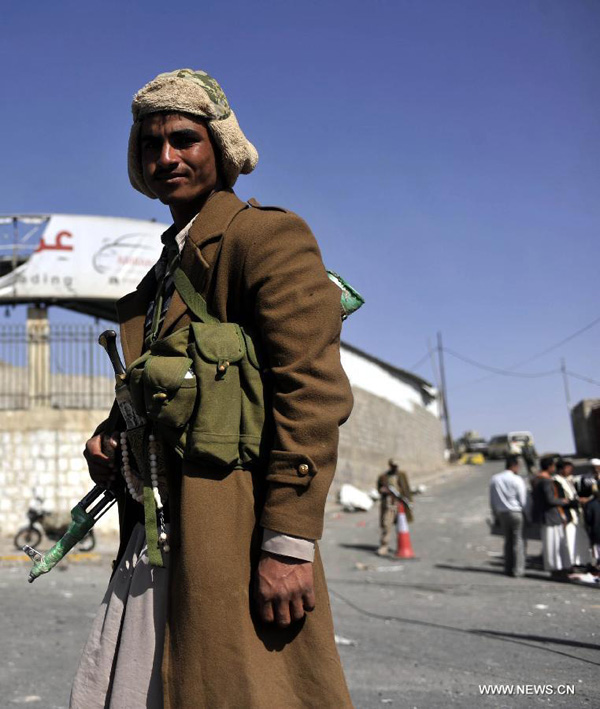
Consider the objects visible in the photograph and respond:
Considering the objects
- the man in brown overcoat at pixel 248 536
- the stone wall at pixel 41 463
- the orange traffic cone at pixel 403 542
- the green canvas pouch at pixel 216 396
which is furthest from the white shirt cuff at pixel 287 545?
the stone wall at pixel 41 463

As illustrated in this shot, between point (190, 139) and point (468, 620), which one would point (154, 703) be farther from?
point (468, 620)

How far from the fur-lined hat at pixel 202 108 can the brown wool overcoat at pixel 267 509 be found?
0.32m

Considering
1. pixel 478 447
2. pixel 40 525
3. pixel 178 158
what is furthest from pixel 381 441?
pixel 178 158

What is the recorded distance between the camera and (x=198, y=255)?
1.99 metres

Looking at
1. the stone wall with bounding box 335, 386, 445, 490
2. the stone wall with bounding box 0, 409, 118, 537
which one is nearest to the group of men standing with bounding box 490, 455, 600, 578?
the stone wall with bounding box 0, 409, 118, 537

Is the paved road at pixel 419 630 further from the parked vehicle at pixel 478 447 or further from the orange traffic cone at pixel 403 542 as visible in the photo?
the parked vehicle at pixel 478 447

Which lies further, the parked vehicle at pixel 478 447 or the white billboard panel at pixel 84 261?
the parked vehicle at pixel 478 447

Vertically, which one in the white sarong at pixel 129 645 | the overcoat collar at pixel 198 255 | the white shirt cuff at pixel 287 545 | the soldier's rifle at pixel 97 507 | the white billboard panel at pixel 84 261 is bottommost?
the white sarong at pixel 129 645

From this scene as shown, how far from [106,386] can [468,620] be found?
10195 mm

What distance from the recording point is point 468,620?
23.2 feet

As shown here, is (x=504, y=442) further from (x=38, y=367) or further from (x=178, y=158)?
(x=178, y=158)

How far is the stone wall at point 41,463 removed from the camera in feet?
47.8

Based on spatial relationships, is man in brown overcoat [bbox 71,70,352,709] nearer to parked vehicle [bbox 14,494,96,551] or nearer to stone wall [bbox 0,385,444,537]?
parked vehicle [bbox 14,494,96,551]

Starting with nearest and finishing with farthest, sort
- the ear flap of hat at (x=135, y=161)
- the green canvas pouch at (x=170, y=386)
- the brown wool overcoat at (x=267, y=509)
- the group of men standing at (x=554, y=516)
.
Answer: the brown wool overcoat at (x=267, y=509) → the green canvas pouch at (x=170, y=386) → the ear flap of hat at (x=135, y=161) → the group of men standing at (x=554, y=516)
